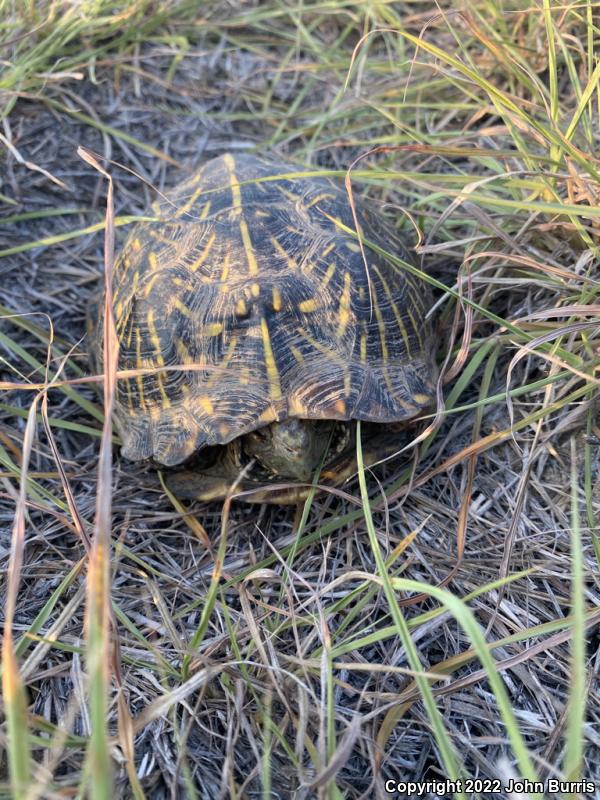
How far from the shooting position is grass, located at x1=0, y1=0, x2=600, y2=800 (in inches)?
54.6

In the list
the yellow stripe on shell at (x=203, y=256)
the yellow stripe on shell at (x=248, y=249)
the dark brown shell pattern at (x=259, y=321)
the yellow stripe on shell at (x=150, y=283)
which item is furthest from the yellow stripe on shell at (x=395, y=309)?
the yellow stripe on shell at (x=150, y=283)

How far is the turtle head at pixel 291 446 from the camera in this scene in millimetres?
1830

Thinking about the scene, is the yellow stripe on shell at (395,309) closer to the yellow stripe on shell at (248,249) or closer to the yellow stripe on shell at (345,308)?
the yellow stripe on shell at (345,308)

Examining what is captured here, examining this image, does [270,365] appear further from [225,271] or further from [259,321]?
[225,271]

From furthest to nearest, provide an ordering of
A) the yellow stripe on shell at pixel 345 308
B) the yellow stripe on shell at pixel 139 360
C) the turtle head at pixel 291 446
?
1. the yellow stripe on shell at pixel 139 360
2. the yellow stripe on shell at pixel 345 308
3. the turtle head at pixel 291 446

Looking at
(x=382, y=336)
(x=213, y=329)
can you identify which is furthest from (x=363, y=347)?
(x=213, y=329)

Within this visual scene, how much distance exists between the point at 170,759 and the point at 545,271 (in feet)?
5.21

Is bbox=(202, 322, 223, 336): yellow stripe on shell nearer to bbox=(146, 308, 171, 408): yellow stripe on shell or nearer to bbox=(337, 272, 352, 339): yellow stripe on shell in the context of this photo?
bbox=(146, 308, 171, 408): yellow stripe on shell

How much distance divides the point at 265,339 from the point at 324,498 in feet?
1.75

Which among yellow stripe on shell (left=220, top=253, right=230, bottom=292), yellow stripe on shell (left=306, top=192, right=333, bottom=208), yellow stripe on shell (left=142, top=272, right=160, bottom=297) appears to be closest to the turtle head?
yellow stripe on shell (left=220, top=253, right=230, bottom=292)

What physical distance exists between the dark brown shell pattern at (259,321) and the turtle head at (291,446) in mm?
56

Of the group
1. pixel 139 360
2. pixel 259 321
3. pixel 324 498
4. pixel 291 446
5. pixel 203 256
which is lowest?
pixel 324 498

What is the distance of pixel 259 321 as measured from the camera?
1868 millimetres

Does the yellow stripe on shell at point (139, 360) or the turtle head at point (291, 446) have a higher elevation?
the yellow stripe on shell at point (139, 360)
